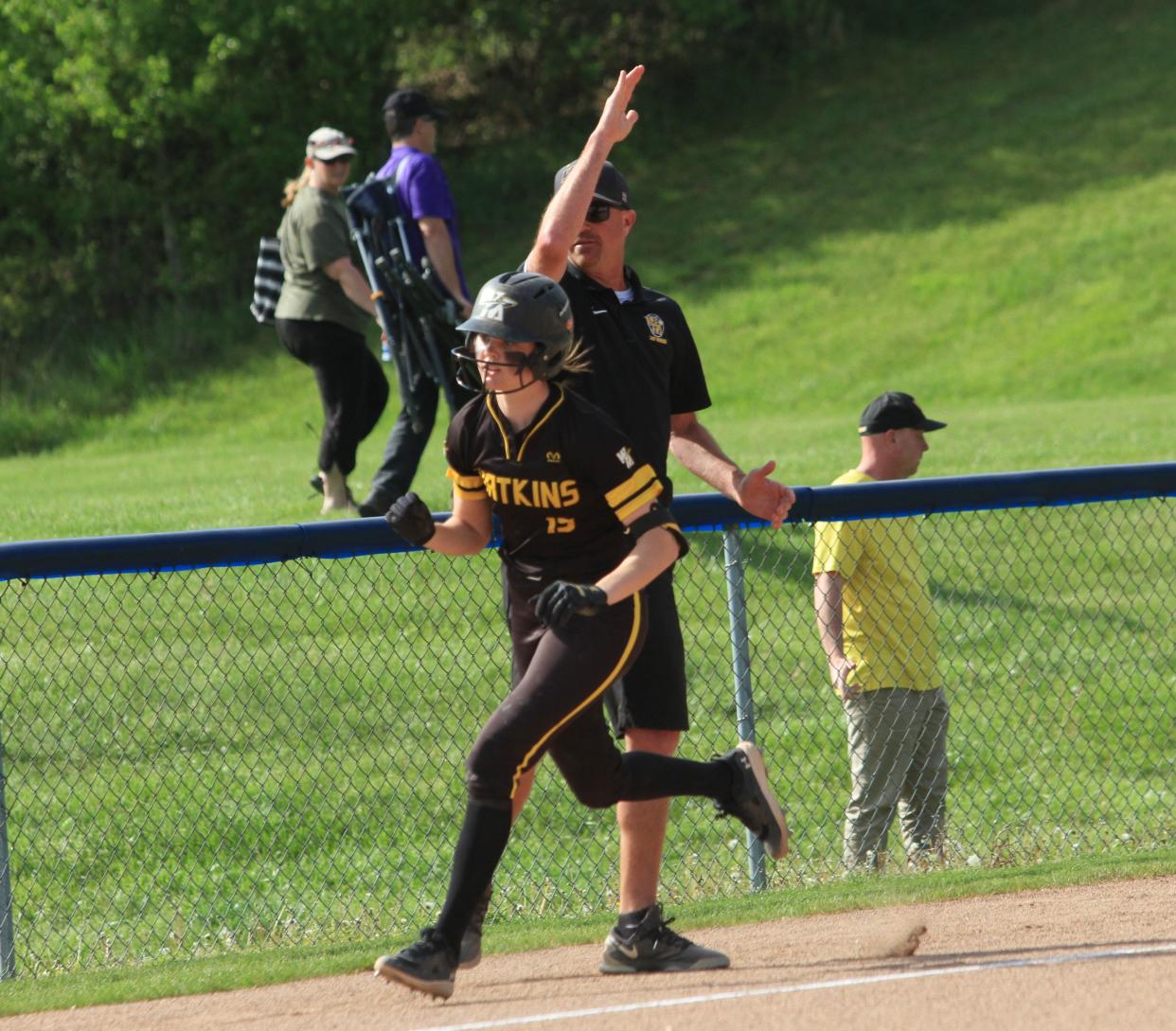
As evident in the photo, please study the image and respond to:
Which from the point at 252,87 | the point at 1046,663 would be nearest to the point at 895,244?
the point at 252,87

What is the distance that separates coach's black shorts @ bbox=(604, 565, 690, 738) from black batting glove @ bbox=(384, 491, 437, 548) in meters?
0.65

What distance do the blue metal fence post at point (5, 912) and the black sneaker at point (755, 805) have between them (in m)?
2.10

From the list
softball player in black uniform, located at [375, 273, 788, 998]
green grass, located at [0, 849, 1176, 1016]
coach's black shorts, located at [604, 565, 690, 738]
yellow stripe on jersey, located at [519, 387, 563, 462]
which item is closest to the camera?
softball player in black uniform, located at [375, 273, 788, 998]

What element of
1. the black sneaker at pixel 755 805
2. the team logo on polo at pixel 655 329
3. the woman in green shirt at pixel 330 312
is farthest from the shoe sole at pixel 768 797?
the woman in green shirt at pixel 330 312

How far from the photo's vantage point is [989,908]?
17.9 ft

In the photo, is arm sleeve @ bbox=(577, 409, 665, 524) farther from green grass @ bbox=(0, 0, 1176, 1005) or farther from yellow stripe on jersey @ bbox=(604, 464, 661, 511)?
green grass @ bbox=(0, 0, 1176, 1005)

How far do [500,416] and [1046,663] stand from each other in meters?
5.01

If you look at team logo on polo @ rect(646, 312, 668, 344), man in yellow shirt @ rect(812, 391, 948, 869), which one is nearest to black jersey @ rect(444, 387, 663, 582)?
team logo on polo @ rect(646, 312, 668, 344)

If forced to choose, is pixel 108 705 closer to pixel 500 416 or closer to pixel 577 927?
pixel 577 927

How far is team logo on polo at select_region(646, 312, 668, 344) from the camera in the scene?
5.02m

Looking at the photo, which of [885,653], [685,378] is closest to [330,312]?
[885,653]

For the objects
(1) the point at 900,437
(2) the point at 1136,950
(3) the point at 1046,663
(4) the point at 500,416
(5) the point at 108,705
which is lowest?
(3) the point at 1046,663

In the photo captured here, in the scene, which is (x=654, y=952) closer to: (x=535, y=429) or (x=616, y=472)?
(x=616, y=472)

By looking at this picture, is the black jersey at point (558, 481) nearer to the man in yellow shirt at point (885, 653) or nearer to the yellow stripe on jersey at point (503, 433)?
the yellow stripe on jersey at point (503, 433)
